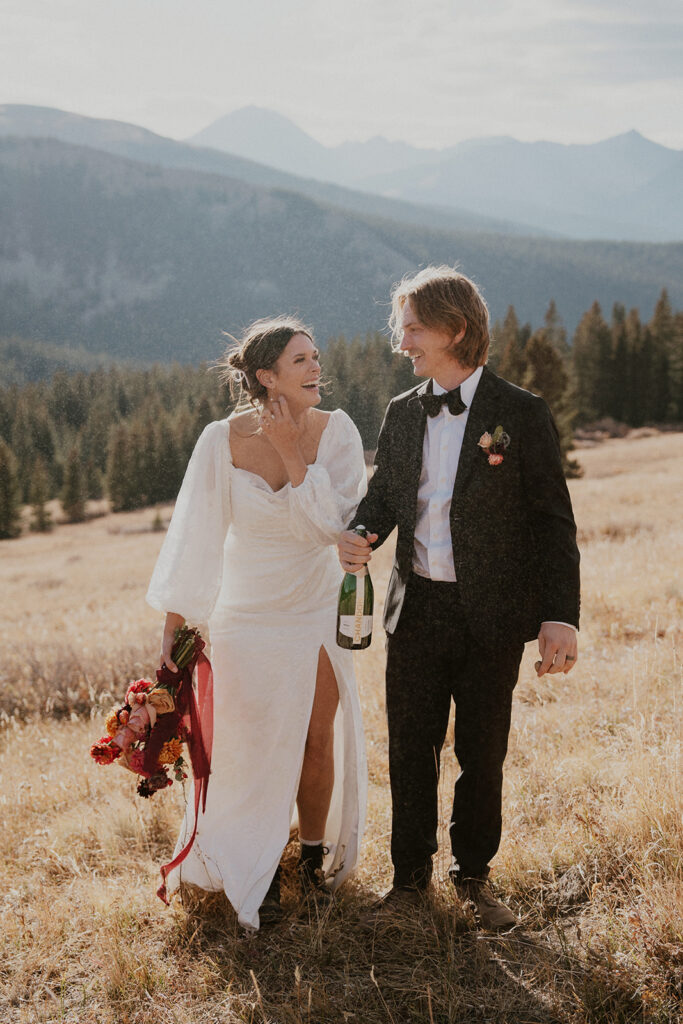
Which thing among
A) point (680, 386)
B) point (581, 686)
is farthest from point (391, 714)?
point (680, 386)

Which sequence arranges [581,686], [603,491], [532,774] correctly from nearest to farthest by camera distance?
1. [532,774]
2. [581,686]
3. [603,491]

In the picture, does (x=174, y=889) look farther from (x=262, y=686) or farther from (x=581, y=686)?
(x=581, y=686)

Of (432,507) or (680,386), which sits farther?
(680,386)

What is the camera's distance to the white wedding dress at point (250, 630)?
133 inches

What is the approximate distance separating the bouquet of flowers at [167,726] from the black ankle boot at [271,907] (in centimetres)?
39

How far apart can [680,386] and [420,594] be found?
58012 millimetres

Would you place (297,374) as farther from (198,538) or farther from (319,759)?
(319,759)

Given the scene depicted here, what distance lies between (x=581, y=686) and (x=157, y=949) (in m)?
3.18

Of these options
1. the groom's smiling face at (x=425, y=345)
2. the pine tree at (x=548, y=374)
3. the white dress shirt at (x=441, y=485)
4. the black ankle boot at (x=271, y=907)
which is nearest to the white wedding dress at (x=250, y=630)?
the black ankle boot at (x=271, y=907)

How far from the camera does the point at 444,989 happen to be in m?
2.61

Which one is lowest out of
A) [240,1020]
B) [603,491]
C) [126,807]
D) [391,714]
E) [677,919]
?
[603,491]

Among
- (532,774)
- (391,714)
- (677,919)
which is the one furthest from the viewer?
(532,774)

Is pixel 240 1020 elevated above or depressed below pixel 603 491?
above

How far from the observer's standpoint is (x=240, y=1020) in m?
2.59
